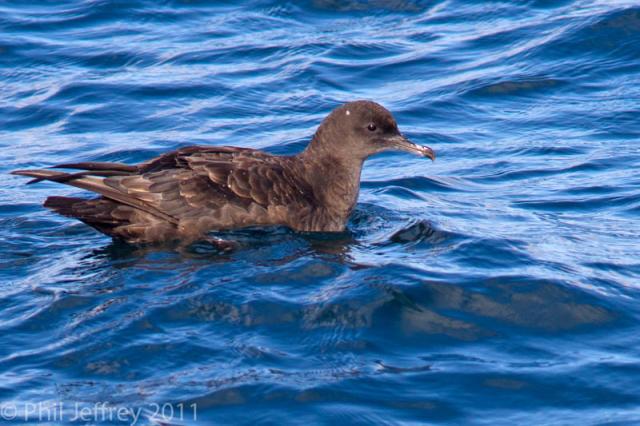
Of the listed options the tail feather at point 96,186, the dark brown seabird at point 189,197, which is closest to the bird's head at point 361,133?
the dark brown seabird at point 189,197

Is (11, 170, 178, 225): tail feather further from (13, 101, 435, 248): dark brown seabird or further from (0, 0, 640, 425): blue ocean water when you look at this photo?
(0, 0, 640, 425): blue ocean water

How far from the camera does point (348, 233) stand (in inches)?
362

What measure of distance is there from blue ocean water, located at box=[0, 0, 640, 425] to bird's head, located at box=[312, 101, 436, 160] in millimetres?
587

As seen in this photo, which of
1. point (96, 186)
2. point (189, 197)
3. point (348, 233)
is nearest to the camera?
point (96, 186)

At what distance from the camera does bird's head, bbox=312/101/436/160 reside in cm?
924

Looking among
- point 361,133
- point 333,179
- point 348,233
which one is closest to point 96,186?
point 333,179

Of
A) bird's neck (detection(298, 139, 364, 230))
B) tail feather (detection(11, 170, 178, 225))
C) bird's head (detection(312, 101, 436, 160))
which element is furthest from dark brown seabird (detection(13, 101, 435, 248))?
Result: bird's head (detection(312, 101, 436, 160))

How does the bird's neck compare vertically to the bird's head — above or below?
below

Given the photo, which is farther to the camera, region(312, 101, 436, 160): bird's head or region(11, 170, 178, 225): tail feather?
region(312, 101, 436, 160): bird's head

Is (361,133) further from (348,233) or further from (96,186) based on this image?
(96,186)

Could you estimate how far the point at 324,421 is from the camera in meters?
6.16

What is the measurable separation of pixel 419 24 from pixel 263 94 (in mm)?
2901

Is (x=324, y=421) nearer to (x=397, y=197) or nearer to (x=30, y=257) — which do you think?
(x=30, y=257)

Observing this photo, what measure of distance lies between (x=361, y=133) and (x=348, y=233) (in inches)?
30.8
